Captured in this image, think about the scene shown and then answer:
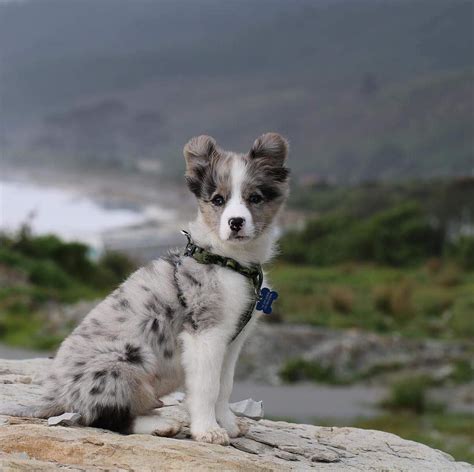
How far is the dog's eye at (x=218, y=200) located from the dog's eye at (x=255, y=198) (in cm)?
19

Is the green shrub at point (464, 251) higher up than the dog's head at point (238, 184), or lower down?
higher up

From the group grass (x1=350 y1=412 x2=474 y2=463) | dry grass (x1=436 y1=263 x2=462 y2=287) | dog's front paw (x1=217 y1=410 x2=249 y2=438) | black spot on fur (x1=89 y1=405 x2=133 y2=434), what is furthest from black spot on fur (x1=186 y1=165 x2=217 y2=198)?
dry grass (x1=436 y1=263 x2=462 y2=287)

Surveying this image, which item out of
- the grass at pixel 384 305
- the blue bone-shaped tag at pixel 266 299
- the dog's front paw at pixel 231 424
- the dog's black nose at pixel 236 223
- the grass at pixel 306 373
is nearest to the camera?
the dog's black nose at pixel 236 223

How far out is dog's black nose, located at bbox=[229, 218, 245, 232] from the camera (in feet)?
18.3

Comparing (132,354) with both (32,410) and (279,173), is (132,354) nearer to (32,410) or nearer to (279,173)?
(32,410)

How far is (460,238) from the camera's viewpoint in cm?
4612

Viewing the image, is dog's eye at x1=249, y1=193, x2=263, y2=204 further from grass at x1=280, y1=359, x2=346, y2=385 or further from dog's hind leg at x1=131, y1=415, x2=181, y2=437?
grass at x1=280, y1=359, x2=346, y2=385

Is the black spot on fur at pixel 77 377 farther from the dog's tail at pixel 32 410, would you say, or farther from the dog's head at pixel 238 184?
the dog's head at pixel 238 184

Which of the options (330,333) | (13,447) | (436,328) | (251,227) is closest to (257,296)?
(251,227)

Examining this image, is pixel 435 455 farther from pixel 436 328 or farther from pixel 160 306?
pixel 436 328

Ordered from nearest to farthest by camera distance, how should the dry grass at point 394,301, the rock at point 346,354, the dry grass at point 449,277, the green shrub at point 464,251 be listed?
the rock at point 346,354
the dry grass at point 394,301
the dry grass at point 449,277
the green shrub at point 464,251

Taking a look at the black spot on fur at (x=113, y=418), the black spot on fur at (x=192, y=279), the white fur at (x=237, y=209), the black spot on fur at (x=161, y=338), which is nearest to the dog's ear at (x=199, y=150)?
the white fur at (x=237, y=209)

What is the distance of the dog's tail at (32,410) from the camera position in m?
6.00

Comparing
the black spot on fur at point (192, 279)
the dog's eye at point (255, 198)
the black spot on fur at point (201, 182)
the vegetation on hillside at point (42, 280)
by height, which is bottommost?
the black spot on fur at point (192, 279)
